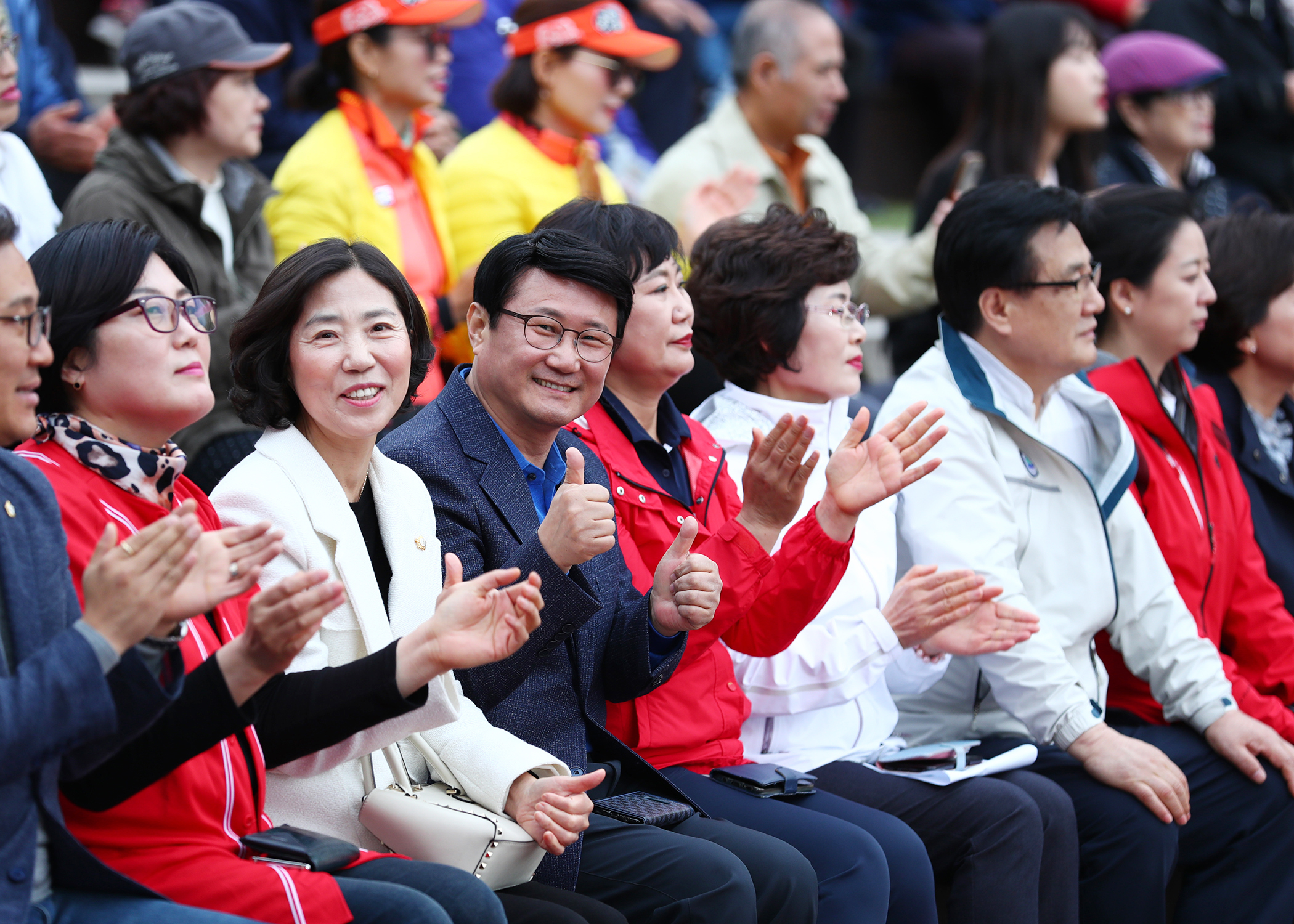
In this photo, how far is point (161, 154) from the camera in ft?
14.0

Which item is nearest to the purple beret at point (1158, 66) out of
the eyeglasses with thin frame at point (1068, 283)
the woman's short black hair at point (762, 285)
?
the eyeglasses with thin frame at point (1068, 283)

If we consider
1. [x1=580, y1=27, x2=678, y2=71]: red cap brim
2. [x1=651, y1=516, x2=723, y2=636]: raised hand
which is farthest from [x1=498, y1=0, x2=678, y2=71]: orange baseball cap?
[x1=651, y1=516, x2=723, y2=636]: raised hand

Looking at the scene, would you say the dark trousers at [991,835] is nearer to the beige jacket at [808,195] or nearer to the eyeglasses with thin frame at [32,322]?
the eyeglasses with thin frame at [32,322]

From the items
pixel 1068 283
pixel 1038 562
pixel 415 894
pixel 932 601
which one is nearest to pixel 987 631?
pixel 932 601

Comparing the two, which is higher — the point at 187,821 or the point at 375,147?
the point at 375,147

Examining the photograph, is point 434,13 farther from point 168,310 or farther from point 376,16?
point 168,310

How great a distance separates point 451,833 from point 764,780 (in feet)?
2.85

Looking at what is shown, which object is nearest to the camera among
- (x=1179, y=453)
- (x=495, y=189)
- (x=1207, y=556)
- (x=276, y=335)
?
(x=276, y=335)

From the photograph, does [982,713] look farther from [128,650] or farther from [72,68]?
[72,68]

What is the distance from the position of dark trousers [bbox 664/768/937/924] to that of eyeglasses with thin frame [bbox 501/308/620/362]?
0.94 metres

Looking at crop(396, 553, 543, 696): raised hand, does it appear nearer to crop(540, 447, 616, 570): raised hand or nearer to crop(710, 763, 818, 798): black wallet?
crop(540, 447, 616, 570): raised hand

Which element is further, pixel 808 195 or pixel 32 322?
pixel 808 195

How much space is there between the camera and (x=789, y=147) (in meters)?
5.78

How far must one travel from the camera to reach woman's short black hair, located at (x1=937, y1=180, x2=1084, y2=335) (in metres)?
3.87
